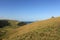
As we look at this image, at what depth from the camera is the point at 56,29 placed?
23.6 m

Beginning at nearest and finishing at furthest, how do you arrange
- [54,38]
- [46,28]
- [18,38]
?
[54,38], [18,38], [46,28]

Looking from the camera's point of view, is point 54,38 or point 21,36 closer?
point 54,38

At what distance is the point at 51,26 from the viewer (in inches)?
986

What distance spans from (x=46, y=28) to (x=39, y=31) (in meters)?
1.73

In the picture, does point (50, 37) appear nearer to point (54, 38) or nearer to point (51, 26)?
point (54, 38)

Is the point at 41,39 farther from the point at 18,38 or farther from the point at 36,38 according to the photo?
the point at 18,38

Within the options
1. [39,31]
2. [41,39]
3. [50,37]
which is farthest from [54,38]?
[39,31]

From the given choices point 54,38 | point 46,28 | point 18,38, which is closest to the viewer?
point 54,38

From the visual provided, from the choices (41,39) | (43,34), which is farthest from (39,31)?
(41,39)

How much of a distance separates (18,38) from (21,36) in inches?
28.2

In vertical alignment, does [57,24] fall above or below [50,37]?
above

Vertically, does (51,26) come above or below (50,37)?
above

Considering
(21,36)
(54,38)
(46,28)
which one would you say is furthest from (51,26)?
(21,36)

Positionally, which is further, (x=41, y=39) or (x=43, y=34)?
(x=43, y=34)
